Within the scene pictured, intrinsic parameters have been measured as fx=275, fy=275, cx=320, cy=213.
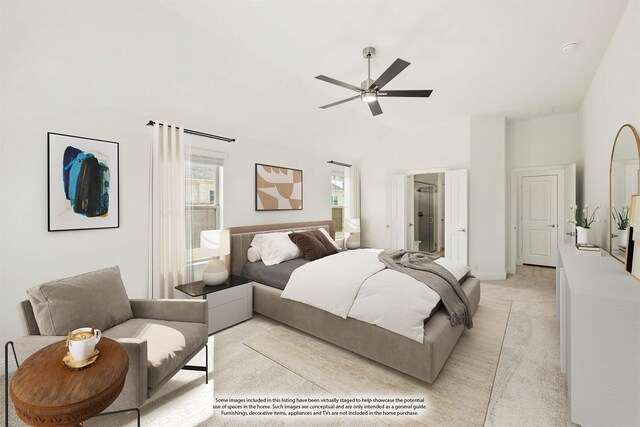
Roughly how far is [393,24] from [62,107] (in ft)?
9.74

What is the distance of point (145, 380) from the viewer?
1.55 meters

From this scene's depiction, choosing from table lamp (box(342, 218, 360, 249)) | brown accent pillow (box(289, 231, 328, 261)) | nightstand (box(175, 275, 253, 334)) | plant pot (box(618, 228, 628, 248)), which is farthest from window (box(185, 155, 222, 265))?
plant pot (box(618, 228, 628, 248))

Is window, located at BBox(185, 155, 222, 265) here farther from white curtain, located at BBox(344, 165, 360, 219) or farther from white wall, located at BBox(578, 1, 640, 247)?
white wall, located at BBox(578, 1, 640, 247)

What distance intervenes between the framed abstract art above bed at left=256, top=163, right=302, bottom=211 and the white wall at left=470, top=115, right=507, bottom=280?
309 cm

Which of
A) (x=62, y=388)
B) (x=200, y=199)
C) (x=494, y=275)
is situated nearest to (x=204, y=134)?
(x=200, y=199)

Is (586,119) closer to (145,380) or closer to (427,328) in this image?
(427,328)

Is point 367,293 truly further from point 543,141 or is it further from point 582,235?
point 543,141

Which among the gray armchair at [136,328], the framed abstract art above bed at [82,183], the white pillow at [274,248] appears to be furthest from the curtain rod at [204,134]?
the gray armchair at [136,328]

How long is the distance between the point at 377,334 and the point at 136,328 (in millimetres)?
1820

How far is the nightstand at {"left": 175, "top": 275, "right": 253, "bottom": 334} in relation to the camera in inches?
113

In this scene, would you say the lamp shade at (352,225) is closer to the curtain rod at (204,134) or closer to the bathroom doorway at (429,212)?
the bathroom doorway at (429,212)

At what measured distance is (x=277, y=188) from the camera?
444 centimetres

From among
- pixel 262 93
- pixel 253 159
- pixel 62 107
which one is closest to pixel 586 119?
pixel 262 93

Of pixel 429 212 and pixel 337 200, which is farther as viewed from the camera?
pixel 429 212
